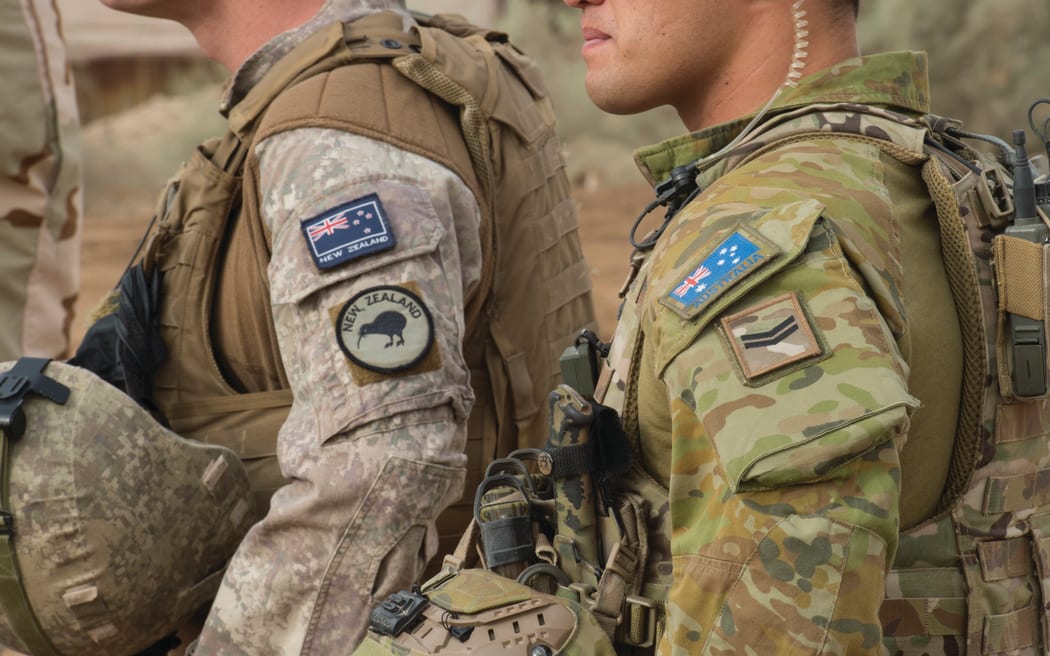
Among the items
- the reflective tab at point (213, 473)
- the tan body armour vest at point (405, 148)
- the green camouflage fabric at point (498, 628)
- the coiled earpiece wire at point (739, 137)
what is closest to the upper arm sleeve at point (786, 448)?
the green camouflage fabric at point (498, 628)

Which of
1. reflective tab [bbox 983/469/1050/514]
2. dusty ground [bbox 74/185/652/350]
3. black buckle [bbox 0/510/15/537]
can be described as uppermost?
dusty ground [bbox 74/185/652/350]

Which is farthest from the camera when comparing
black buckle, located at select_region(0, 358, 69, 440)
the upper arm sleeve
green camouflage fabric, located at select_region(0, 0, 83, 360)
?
green camouflage fabric, located at select_region(0, 0, 83, 360)

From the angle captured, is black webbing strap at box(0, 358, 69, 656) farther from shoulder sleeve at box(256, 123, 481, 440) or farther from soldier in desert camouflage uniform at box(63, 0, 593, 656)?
shoulder sleeve at box(256, 123, 481, 440)

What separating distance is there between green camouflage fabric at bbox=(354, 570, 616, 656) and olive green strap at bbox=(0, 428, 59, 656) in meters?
1.03

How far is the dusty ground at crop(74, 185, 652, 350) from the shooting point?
31.4 ft

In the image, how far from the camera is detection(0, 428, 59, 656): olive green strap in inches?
93.8

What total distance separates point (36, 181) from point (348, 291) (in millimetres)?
1706

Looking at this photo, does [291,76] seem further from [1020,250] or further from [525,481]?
[1020,250]

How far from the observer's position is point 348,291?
7.45 ft

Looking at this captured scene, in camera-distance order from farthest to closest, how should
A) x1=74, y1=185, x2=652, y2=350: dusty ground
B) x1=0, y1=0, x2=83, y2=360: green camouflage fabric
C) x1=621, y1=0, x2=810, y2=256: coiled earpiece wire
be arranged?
x1=74, y1=185, x2=652, y2=350: dusty ground < x1=0, y1=0, x2=83, y2=360: green camouflage fabric < x1=621, y1=0, x2=810, y2=256: coiled earpiece wire

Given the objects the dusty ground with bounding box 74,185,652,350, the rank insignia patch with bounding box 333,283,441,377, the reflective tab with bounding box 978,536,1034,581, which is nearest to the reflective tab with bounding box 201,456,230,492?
the rank insignia patch with bounding box 333,283,441,377

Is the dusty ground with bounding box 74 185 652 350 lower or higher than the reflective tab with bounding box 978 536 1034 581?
higher

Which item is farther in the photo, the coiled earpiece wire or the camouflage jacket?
the coiled earpiece wire

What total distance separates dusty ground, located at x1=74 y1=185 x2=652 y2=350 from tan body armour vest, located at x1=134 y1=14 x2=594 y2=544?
19.2 feet
